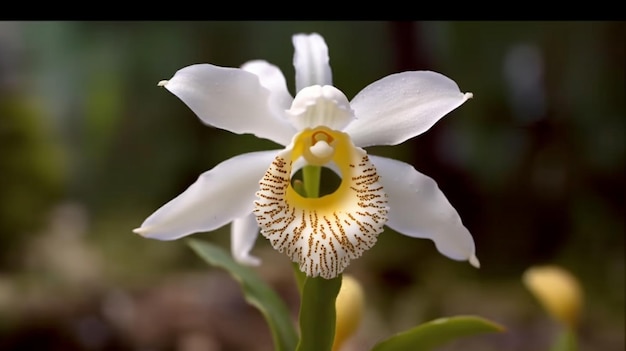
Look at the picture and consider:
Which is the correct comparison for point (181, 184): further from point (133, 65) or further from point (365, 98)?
point (365, 98)

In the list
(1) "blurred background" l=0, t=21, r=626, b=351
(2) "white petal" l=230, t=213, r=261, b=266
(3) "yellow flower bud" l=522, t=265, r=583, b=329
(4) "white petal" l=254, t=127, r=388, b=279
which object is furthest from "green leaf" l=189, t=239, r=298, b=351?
(1) "blurred background" l=0, t=21, r=626, b=351

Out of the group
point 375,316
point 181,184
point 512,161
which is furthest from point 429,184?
point 181,184

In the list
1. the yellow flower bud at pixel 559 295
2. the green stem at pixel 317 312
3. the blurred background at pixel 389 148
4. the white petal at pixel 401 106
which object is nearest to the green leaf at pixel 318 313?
the green stem at pixel 317 312

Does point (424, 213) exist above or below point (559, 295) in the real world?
above

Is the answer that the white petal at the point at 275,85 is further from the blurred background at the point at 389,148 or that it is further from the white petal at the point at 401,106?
the blurred background at the point at 389,148

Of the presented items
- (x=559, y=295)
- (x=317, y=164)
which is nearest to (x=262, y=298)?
(x=317, y=164)

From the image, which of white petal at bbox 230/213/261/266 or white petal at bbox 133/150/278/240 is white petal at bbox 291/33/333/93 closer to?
white petal at bbox 133/150/278/240

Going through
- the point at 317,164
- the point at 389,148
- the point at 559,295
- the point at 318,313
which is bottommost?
the point at 389,148

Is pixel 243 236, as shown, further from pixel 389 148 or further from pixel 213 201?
pixel 389 148
